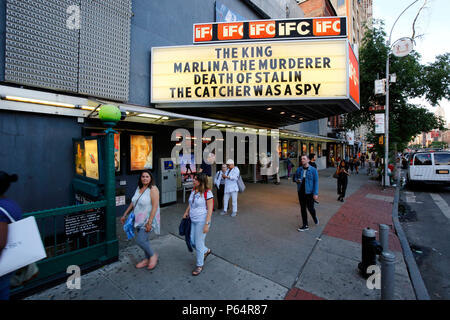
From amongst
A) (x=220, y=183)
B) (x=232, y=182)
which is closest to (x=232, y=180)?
(x=232, y=182)

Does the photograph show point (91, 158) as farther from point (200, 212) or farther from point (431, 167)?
point (431, 167)

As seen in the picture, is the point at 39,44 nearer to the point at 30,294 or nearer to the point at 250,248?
the point at 30,294

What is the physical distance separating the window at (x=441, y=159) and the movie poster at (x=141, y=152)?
570 inches

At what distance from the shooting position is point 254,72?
253 inches

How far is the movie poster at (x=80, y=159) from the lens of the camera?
4.69m

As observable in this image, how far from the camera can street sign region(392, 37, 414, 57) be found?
36.1 ft

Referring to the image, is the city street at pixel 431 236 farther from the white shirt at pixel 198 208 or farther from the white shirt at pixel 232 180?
the white shirt at pixel 232 180

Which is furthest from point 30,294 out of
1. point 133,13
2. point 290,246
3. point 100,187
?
point 133,13

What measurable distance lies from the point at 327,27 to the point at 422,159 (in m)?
10.4

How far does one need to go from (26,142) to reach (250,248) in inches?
217

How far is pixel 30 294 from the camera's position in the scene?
2900 mm

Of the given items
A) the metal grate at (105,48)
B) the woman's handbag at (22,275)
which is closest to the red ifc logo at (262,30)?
the metal grate at (105,48)
